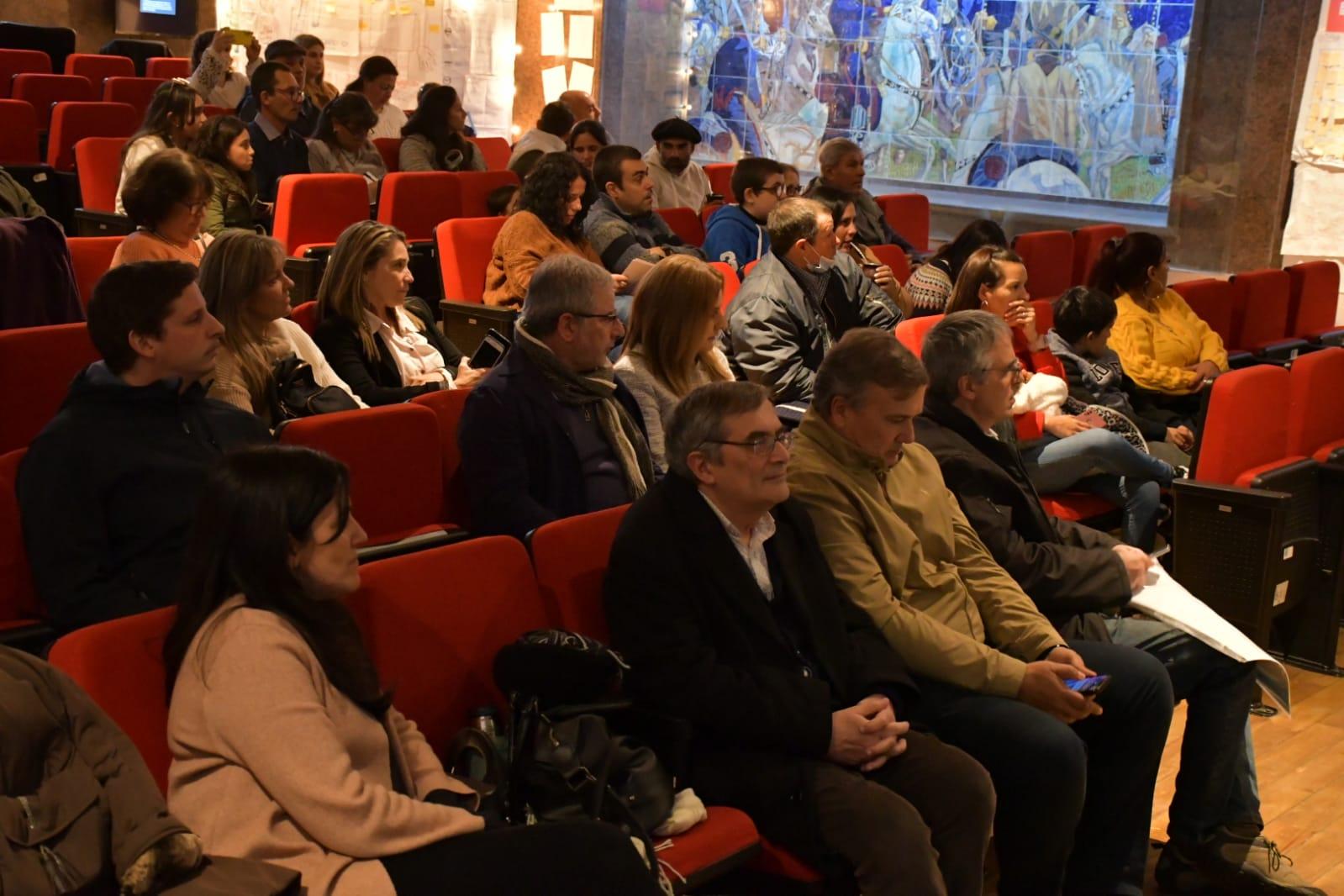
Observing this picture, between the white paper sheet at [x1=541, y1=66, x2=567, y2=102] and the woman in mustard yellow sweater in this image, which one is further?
the white paper sheet at [x1=541, y1=66, x2=567, y2=102]

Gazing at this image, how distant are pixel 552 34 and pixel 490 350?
8.72m

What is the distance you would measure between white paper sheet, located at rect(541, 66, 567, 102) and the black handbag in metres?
9.07

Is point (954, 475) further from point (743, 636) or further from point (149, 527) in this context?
point (149, 527)

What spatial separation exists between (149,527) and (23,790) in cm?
88

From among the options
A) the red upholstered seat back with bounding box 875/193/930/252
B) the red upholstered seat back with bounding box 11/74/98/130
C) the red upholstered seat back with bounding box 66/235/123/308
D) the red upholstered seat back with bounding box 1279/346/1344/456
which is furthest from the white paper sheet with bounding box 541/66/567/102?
the red upholstered seat back with bounding box 1279/346/1344/456

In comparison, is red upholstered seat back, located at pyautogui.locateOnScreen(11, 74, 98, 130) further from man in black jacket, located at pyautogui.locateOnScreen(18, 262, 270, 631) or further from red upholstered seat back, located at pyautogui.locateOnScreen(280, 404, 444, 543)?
man in black jacket, located at pyautogui.locateOnScreen(18, 262, 270, 631)

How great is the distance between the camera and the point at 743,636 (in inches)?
99.8

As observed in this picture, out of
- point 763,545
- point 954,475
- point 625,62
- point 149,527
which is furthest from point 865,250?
point 625,62

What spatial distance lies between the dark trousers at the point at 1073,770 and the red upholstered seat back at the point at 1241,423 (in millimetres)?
1422

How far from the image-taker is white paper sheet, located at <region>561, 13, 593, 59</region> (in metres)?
12.0

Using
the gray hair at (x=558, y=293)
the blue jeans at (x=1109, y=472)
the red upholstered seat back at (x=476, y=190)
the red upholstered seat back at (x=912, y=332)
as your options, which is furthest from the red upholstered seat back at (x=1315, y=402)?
the red upholstered seat back at (x=476, y=190)

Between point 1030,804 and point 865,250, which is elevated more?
point 865,250

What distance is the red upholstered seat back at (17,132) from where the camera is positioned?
7578mm

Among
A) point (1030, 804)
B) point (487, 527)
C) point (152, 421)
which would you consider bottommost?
point (1030, 804)
